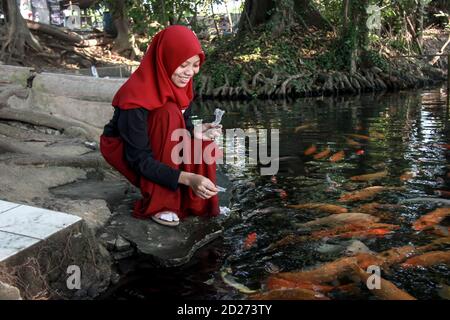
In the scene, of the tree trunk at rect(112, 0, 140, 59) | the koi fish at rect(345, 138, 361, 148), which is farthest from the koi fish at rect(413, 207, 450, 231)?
the tree trunk at rect(112, 0, 140, 59)

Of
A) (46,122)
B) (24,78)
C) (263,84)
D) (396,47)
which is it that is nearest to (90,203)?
(46,122)

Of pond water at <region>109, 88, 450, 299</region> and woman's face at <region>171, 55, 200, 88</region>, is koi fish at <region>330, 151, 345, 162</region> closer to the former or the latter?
pond water at <region>109, 88, 450, 299</region>

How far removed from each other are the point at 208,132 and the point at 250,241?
2.83 ft

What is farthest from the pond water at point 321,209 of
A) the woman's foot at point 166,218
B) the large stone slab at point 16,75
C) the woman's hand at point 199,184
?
Answer: the large stone slab at point 16,75

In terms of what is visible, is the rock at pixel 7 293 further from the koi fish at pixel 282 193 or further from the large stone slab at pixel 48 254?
the koi fish at pixel 282 193

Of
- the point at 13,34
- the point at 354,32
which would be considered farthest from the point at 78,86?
the point at 13,34

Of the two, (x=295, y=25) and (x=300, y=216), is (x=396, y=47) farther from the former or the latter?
(x=300, y=216)

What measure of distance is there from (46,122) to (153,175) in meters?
3.32

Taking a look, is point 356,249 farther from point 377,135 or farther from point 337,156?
point 377,135

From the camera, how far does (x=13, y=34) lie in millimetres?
17844

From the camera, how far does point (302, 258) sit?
140 inches

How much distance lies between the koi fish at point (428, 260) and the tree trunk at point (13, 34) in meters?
16.3

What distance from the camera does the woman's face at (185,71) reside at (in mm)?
3553

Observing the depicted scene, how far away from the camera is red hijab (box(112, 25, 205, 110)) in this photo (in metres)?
3.48
